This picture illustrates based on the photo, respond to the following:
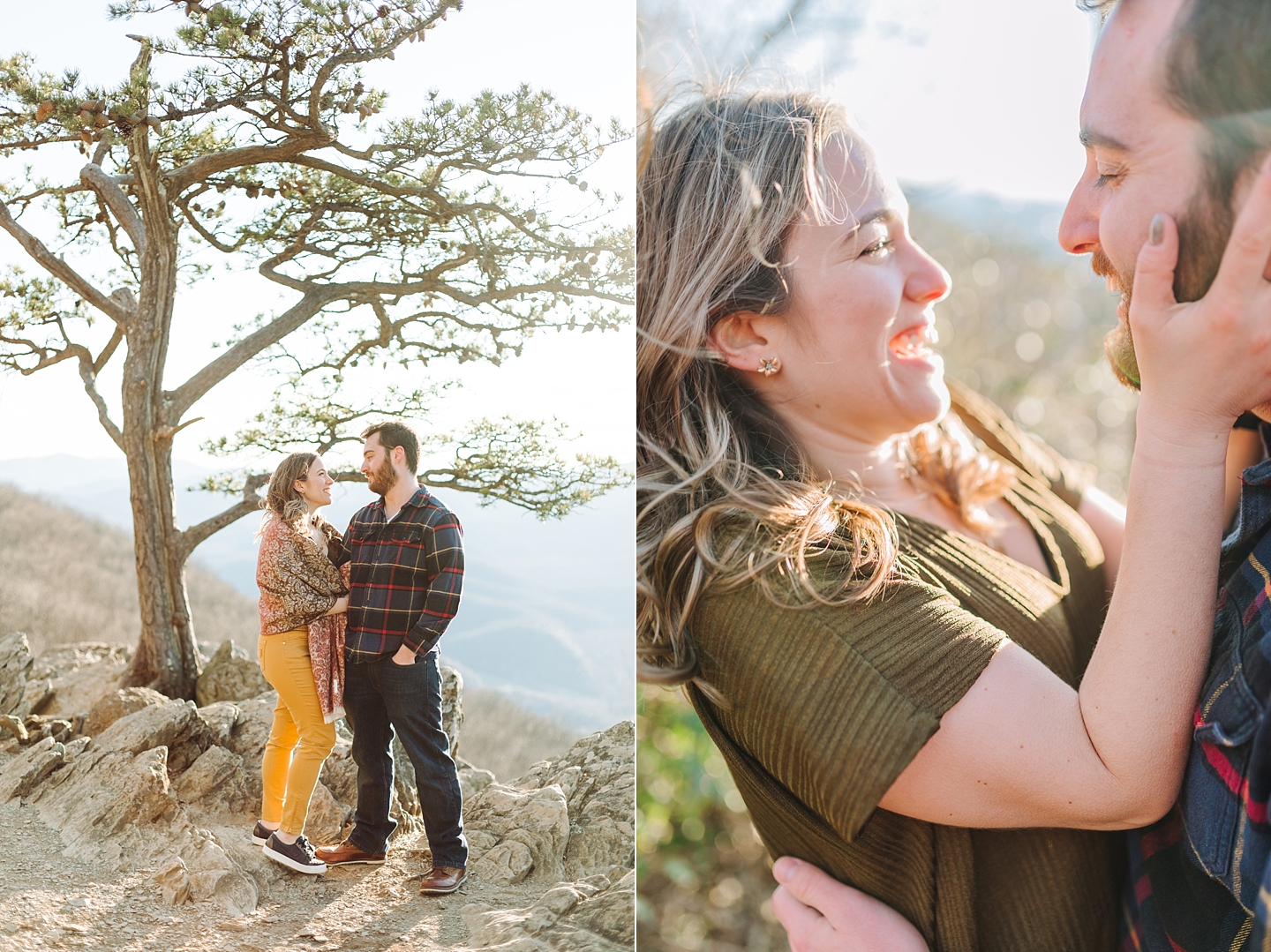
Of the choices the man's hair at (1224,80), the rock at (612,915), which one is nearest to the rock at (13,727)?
the rock at (612,915)

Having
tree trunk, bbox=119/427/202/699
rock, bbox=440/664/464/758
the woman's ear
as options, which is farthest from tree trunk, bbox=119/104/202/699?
the woman's ear

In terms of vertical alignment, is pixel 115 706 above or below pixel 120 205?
below

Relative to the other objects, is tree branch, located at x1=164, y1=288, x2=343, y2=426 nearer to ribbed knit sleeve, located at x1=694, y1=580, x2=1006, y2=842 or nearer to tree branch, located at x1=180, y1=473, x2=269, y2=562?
tree branch, located at x1=180, y1=473, x2=269, y2=562

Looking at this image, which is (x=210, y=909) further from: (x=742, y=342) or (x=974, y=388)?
(x=974, y=388)

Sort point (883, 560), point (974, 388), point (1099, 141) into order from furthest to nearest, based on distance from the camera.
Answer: point (974, 388) → point (883, 560) → point (1099, 141)

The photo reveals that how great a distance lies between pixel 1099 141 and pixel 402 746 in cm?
115

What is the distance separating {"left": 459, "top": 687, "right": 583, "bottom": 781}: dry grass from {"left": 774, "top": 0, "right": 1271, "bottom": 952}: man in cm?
84

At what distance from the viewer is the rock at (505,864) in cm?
133

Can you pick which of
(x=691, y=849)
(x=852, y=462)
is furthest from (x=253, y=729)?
(x=691, y=849)

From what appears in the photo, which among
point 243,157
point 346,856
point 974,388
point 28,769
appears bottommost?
point 346,856

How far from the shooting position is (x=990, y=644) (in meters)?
0.90

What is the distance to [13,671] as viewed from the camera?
1376mm

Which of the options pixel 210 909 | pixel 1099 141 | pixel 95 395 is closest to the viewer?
pixel 1099 141

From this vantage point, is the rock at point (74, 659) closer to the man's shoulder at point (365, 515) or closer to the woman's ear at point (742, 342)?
the man's shoulder at point (365, 515)
